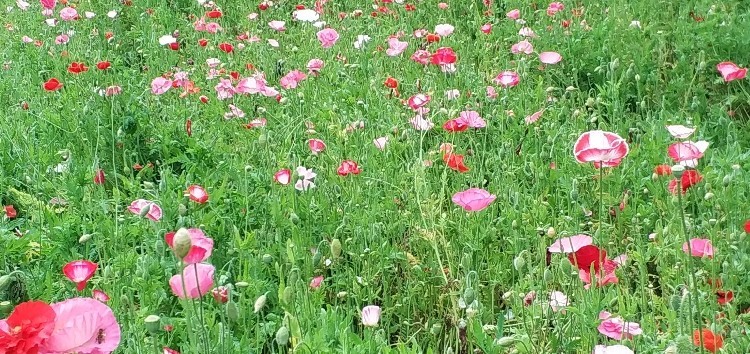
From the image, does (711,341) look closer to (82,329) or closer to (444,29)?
(82,329)

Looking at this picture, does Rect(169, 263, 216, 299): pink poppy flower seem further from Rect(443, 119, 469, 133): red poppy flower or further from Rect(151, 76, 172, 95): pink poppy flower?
Rect(151, 76, 172, 95): pink poppy flower

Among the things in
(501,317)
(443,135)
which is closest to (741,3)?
(443,135)

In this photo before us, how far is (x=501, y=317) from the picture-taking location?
1.50 metres

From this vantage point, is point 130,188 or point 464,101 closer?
point 130,188

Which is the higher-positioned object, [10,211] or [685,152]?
[685,152]

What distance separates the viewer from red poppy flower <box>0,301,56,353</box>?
946 millimetres

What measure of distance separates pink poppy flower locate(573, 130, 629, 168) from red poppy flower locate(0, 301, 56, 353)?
100 cm

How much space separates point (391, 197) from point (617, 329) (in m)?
1.02

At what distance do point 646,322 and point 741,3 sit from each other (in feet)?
9.18

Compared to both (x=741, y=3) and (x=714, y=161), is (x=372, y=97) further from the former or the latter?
(x=741, y=3)

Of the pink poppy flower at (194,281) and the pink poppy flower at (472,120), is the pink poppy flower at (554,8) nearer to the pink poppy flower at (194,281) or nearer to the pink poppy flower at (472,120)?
the pink poppy flower at (472,120)

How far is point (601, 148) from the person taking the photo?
1555mm

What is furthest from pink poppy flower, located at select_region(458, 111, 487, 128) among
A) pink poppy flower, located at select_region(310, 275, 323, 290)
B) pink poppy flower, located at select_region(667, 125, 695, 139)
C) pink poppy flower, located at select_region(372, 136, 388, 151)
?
pink poppy flower, located at select_region(310, 275, 323, 290)

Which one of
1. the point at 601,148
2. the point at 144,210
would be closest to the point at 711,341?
the point at 601,148
